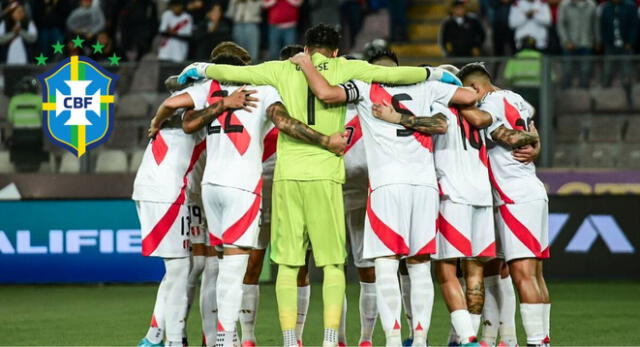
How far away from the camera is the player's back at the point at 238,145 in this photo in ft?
31.1

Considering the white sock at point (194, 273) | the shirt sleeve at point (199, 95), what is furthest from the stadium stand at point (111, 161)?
the shirt sleeve at point (199, 95)

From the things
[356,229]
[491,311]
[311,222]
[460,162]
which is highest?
[460,162]

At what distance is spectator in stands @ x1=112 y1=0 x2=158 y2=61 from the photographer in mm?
19703

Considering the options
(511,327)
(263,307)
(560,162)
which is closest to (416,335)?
(511,327)

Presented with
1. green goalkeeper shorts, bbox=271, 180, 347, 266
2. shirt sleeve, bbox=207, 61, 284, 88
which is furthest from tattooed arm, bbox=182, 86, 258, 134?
green goalkeeper shorts, bbox=271, 180, 347, 266

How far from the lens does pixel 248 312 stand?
33.0ft

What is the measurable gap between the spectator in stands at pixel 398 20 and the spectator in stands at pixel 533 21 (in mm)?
2466

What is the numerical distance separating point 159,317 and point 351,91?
246cm

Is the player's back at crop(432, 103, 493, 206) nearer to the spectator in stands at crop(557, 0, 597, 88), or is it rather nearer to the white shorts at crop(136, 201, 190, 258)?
the white shorts at crop(136, 201, 190, 258)

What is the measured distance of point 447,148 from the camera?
31.7ft

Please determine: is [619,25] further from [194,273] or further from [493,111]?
[194,273]

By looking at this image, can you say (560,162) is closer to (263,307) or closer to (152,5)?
(263,307)

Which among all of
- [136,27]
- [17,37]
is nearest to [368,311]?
[17,37]

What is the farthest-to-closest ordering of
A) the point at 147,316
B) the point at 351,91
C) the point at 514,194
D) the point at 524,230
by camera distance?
the point at 147,316
the point at 514,194
the point at 524,230
the point at 351,91
